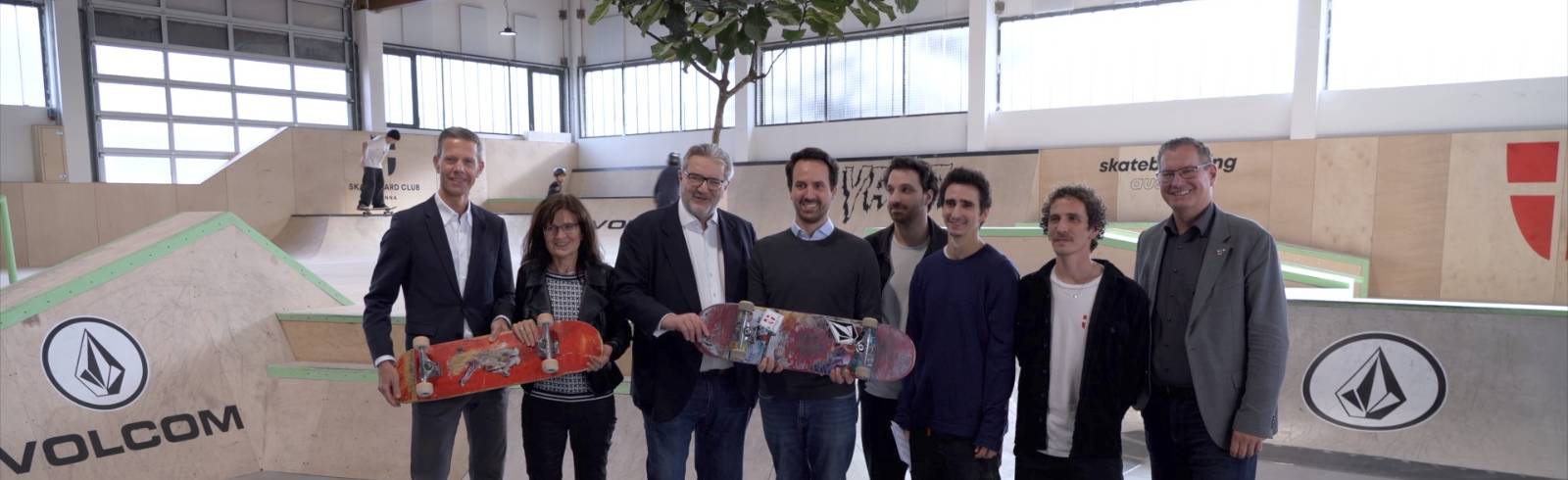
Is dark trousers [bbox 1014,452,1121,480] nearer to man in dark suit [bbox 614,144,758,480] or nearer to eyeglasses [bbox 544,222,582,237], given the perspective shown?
man in dark suit [bbox 614,144,758,480]

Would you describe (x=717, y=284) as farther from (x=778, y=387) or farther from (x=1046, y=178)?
(x=1046, y=178)

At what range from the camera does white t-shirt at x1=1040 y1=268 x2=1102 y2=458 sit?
7.06 feet

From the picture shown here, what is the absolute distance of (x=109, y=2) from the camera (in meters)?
13.8

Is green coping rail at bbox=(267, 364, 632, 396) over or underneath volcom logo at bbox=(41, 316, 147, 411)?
underneath

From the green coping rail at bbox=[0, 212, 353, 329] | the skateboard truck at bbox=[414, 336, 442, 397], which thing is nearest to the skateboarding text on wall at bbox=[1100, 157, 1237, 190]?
the green coping rail at bbox=[0, 212, 353, 329]

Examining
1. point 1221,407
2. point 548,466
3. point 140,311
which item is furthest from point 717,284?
point 140,311

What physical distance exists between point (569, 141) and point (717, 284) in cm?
1893

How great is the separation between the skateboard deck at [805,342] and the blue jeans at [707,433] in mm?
213

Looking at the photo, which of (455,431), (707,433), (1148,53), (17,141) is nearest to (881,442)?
(707,433)

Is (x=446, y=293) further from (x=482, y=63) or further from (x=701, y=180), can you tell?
(x=482, y=63)

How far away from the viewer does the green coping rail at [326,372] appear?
4.11 meters

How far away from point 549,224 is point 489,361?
1.46 ft

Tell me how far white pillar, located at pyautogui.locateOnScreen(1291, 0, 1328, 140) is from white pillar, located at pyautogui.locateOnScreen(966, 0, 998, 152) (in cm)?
442

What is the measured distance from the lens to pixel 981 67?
1380 centimetres
